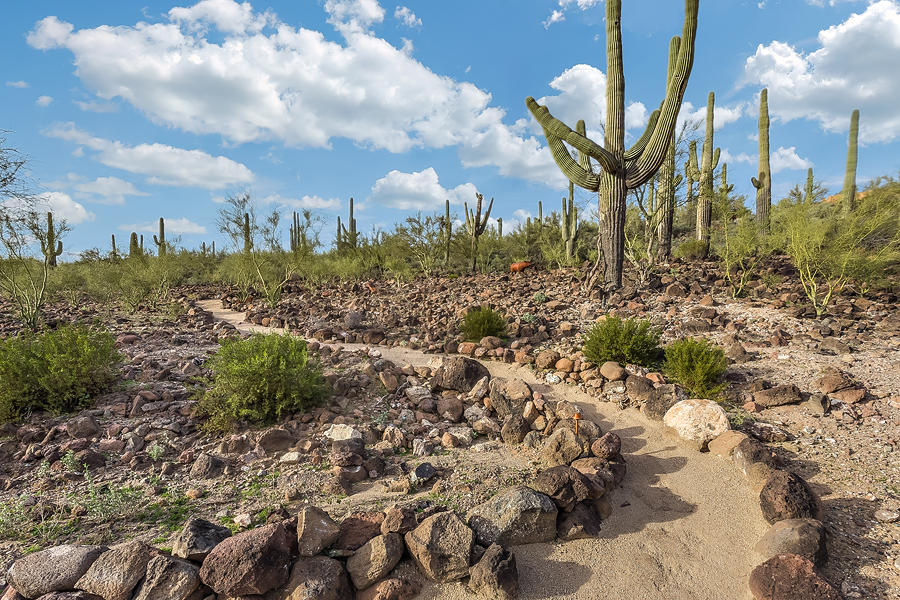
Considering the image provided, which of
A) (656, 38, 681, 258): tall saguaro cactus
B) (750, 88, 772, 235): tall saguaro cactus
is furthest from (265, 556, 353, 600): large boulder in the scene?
(750, 88, 772, 235): tall saguaro cactus

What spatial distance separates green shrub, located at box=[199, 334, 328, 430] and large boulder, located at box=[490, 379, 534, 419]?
90.3 inches

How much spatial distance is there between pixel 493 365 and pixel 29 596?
626 cm

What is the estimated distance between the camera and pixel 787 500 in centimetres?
371

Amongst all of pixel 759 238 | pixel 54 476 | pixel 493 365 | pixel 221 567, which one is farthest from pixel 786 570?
pixel 759 238

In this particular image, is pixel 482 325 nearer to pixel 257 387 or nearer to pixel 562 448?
pixel 562 448

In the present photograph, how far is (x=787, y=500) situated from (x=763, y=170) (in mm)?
16636

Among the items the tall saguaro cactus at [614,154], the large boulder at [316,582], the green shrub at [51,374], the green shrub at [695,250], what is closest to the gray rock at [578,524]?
the large boulder at [316,582]

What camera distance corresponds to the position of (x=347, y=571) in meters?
3.01

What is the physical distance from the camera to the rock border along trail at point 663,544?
10.1 feet

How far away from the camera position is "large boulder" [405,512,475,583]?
10.00 feet

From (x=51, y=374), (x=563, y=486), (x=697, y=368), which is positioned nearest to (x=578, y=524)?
(x=563, y=486)

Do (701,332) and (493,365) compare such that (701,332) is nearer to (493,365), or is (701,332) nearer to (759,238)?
(493,365)

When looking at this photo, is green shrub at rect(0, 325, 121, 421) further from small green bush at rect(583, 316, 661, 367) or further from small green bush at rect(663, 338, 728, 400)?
small green bush at rect(663, 338, 728, 400)

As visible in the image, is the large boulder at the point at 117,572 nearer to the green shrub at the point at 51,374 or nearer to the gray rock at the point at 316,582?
the gray rock at the point at 316,582
